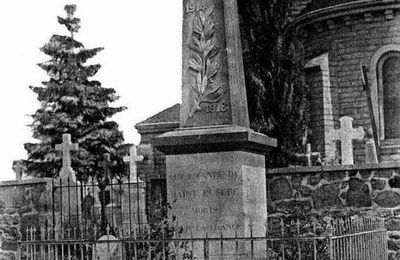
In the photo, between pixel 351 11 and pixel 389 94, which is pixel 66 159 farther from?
pixel 389 94

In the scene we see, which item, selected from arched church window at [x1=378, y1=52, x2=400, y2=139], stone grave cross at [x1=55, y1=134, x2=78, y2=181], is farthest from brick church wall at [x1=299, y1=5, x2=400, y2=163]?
stone grave cross at [x1=55, y1=134, x2=78, y2=181]

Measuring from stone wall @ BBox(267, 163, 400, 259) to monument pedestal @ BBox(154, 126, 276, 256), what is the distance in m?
2.96

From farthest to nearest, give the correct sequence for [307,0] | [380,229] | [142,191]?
1. [307,0]
2. [142,191]
3. [380,229]

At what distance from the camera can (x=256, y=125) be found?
13570mm

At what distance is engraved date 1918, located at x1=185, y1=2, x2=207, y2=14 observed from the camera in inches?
364

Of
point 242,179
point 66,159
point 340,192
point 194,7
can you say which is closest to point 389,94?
point 66,159

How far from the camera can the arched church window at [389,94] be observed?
69.2 ft

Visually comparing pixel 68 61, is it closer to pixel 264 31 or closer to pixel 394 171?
pixel 264 31

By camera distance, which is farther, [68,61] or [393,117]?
[68,61]

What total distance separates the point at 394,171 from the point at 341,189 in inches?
31.3

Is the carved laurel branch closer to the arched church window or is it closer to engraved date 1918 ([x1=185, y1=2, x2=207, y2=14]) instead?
engraved date 1918 ([x1=185, y1=2, x2=207, y2=14])

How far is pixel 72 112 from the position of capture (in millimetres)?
32781

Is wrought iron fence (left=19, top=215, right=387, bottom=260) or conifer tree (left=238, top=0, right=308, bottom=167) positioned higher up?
conifer tree (left=238, top=0, right=308, bottom=167)

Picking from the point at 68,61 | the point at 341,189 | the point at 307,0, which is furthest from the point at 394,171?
the point at 68,61
